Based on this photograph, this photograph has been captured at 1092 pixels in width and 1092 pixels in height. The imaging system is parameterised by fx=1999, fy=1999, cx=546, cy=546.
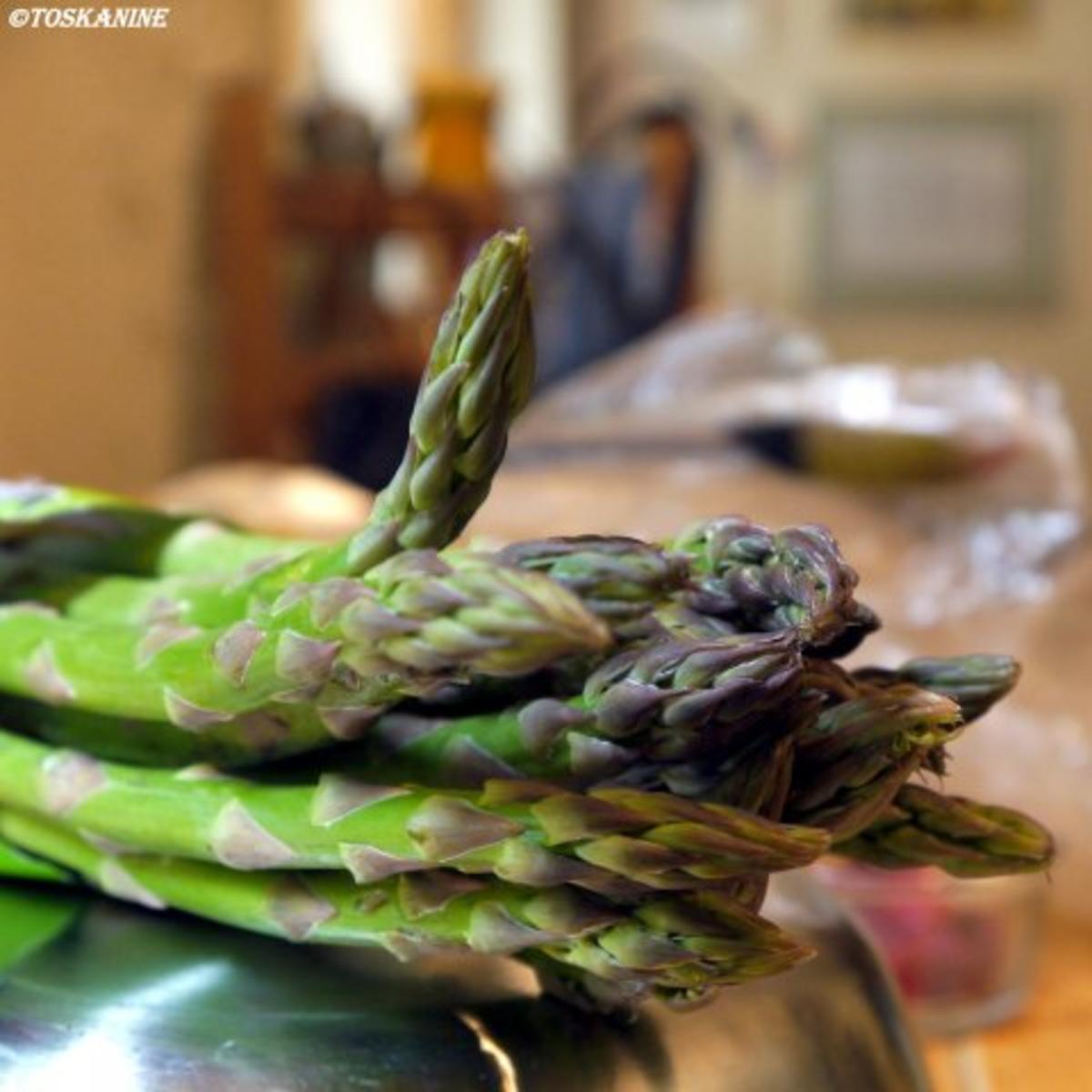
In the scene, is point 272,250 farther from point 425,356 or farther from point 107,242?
point 425,356

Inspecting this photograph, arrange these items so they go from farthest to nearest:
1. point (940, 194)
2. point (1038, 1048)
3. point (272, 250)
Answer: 1. point (940, 194)
2. point (272, 250)
3. point (1038, 1048)

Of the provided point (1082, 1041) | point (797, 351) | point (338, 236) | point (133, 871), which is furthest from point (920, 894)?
point (338, 236)

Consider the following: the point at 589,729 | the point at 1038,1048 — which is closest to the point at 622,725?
the point at 589,729

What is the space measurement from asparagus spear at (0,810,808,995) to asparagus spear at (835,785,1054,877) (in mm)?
61

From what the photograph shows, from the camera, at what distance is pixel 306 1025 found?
1.20ft

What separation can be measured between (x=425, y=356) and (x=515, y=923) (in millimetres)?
731

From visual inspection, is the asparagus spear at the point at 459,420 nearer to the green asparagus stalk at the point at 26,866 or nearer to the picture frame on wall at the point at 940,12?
the green asparagus stalk at the point at 26,866

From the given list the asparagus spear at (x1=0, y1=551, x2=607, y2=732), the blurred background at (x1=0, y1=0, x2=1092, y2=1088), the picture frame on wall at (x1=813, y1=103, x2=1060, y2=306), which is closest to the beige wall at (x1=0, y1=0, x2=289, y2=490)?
the blurred background at (x1=0, y1=0, x2=1092, y2=1088)

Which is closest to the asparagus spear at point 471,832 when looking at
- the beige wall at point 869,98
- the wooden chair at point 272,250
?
the wooden chair at point 272,250

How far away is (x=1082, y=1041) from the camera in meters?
0.72

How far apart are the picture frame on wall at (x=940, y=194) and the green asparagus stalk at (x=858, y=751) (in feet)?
14.7

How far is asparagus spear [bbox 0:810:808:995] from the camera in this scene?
33 centimetres

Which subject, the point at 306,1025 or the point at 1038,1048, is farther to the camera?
the point at 1038,1048

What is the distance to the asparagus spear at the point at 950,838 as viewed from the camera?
395 millimetres
